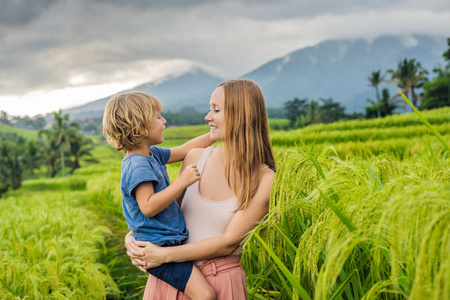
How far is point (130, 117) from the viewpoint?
1.76m

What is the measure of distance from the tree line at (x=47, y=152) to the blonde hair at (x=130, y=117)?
2239 inches

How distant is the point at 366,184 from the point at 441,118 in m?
15.6

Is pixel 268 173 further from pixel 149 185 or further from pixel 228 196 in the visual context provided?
pixel 149 185

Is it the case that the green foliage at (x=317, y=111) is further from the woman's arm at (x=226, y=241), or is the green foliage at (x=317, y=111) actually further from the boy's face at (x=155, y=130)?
the woman's arm at (x=226, y=241)

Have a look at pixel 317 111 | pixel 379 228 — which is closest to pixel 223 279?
pixel 379 228

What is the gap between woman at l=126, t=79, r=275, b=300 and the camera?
5.10 ft

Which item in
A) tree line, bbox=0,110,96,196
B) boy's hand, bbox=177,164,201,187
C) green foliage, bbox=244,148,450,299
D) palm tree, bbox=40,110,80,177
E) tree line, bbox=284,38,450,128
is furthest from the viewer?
palm tree, bbox=40,110,80,177

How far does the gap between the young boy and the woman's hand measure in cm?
3

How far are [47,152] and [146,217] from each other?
2957 inches

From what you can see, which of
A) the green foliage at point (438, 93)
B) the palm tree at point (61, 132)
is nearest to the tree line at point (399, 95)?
the green foliage at point (438, 93)

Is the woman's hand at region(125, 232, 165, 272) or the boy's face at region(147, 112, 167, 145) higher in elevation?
the boy's face at region(147, 112, 167, 145)

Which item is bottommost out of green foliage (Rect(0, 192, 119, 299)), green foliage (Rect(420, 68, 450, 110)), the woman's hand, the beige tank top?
green foliage (Rect(0, 192, 119, 299))

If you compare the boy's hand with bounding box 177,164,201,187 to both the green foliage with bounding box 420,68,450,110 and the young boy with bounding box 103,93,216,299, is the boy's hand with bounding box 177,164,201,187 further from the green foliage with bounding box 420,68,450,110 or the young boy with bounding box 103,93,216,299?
the green foliage with bounding box 420,68,450,110

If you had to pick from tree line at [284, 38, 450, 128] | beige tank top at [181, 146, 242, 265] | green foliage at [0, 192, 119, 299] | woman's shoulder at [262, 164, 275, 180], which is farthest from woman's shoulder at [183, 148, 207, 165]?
tree line at [284, 38, 450, 128]
